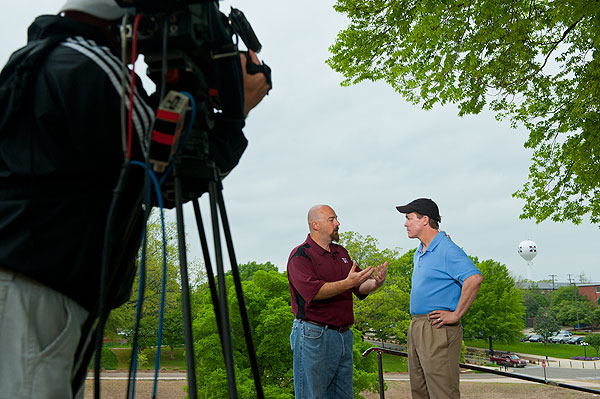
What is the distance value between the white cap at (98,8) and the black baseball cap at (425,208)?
3.55 m

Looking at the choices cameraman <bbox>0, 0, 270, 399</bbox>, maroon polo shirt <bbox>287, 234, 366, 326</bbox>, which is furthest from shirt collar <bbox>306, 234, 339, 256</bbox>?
cameraman <bbox>0, 0, 270, 399</bbox>

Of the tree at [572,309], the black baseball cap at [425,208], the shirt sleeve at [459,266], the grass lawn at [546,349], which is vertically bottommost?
the grass lawn at [546,349]

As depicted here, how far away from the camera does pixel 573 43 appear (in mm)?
8352

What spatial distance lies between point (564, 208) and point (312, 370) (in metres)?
7.78

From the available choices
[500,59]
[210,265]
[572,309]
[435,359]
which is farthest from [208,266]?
[572,309]

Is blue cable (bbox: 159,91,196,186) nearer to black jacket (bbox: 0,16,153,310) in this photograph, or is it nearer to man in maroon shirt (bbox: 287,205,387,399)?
black jacket (bbox: 0,16,153,310)

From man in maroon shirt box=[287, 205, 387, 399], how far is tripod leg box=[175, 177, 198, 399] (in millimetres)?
2545

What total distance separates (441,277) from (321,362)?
1.25 meters

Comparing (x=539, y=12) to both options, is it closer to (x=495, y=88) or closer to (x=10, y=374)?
(x=495, y=88)

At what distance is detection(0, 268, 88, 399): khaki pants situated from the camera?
105cm

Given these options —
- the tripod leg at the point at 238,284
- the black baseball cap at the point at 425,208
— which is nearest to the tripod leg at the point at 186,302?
the tripod leg at the point at 238,284

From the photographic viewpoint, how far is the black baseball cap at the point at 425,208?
434 cm

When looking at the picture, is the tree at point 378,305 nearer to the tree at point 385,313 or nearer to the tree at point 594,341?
the tree at point 385,313

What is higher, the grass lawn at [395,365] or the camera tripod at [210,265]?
the camera tripod at [210,265]
